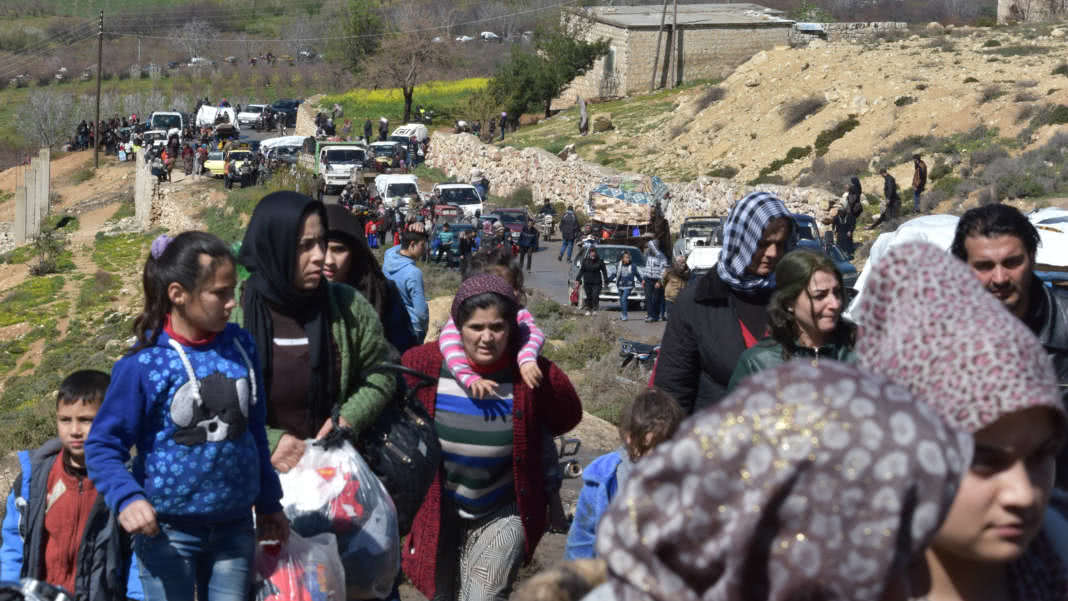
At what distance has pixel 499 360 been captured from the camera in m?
5.22

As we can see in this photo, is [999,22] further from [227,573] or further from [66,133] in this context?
[227,573]

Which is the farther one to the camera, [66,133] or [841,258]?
[66,133]

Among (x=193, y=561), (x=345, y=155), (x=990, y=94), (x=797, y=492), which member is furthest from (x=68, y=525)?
(x=345, y=155)

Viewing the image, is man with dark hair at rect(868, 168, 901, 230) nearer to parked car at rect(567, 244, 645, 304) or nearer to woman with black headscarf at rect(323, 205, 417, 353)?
parked car at rect(567, 244, 645, 304)

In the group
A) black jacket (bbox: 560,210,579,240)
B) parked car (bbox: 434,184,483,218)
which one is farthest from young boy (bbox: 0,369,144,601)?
parked car (bbox: 434,184,483,218)

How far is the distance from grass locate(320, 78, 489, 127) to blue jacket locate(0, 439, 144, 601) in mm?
77385

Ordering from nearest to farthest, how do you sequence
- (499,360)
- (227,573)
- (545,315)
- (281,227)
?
(227,573) < (281,227) < (499,360) < (545,315)

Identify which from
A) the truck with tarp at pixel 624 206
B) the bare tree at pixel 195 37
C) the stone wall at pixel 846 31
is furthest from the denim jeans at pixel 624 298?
the bare tree at pixel 195 37

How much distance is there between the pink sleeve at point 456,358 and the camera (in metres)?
5.12

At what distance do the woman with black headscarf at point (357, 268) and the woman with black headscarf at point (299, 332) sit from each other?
0.97m

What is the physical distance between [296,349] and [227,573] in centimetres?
92

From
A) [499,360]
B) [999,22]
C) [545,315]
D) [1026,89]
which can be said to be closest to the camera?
[499,360]

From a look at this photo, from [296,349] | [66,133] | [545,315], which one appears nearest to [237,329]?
[296,349]

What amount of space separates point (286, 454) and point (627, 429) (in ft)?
3.96
